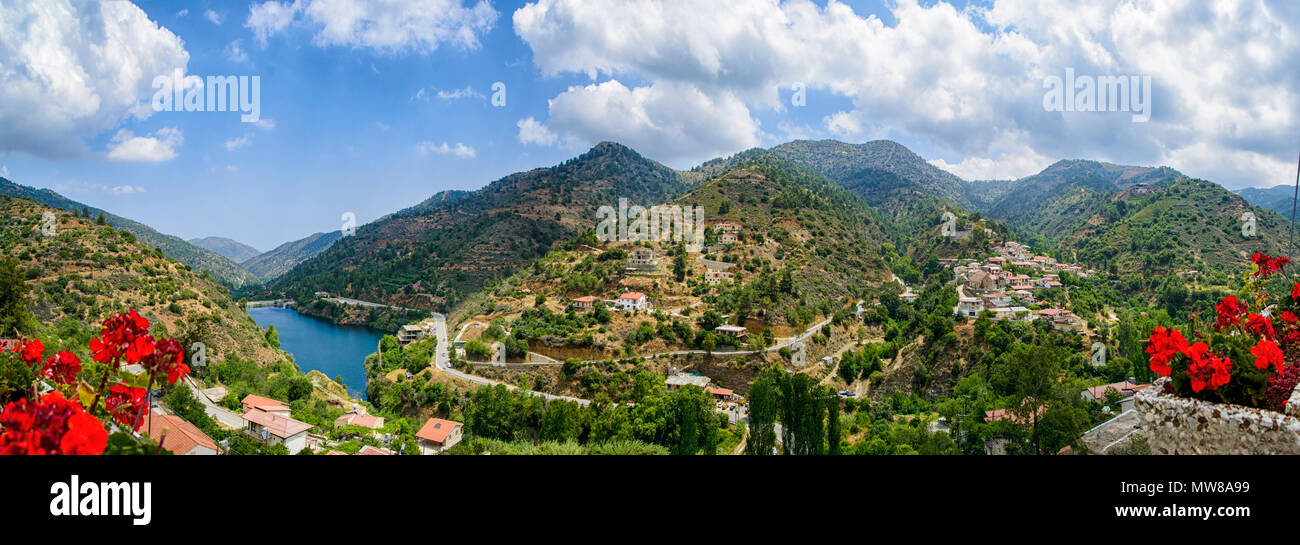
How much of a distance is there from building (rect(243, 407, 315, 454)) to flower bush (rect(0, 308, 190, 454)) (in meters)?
11.2

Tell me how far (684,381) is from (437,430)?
29.8 ft

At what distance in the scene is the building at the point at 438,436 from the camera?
16750mm

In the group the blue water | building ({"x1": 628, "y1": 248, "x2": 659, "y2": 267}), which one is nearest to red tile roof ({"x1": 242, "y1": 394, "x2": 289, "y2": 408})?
the blue water

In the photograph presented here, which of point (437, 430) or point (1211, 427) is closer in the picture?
point (1211, 427)

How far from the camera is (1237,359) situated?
315cm

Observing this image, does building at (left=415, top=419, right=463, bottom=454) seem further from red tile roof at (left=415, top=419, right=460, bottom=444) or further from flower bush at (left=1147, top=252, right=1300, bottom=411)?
flower bush at (left=1147, top=252, right=1300, bottom=411)

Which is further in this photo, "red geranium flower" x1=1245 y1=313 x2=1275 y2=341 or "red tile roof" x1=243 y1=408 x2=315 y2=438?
"red tile roof" x1=243 y1=408 x2=315 y2=438

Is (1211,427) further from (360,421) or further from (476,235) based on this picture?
(476,235)

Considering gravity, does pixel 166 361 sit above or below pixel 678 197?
below

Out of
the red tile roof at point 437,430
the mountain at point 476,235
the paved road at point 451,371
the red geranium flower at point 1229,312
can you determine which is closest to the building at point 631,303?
the paved road at point 451,371

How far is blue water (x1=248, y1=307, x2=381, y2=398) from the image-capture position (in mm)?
31172

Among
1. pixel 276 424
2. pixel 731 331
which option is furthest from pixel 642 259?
pixel 276 424

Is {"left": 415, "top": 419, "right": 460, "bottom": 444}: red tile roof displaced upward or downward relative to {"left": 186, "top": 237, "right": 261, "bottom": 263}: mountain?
downward

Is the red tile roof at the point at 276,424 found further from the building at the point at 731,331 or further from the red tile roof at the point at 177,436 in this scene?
the building at the point at 731,331
